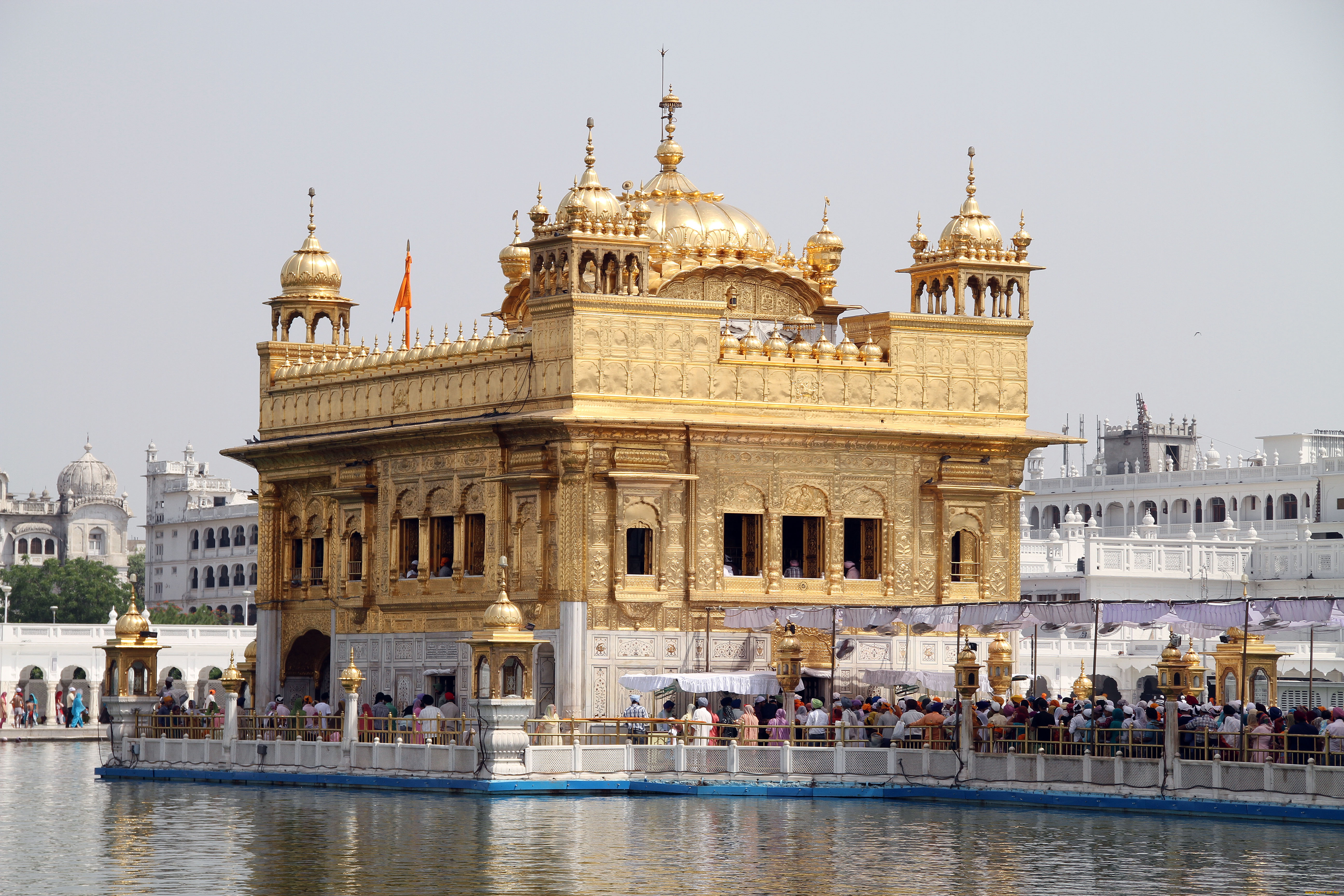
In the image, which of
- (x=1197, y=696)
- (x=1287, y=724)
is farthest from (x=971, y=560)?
(x=1287, y=724)

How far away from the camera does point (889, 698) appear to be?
3794 centimetres

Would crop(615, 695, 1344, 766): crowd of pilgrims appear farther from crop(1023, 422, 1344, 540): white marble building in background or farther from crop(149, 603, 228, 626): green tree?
crop(149, 603, 228, 626): green tree

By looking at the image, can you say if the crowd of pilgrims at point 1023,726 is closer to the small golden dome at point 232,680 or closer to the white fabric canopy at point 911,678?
the white fabric canopy at point 911,678

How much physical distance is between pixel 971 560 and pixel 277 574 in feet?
39.9

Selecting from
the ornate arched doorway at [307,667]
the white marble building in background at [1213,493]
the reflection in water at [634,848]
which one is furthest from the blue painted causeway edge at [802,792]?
the white marble building in background at [1213,493]

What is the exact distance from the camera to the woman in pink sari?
1085 inches

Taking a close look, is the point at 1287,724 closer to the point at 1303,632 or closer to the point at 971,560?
the point at 971,560

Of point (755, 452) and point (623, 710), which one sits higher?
point (755, 452)

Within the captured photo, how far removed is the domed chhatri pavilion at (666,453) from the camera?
35.8 m

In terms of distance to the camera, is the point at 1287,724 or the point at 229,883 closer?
the point at 229,883

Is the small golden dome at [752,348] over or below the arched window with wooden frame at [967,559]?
over

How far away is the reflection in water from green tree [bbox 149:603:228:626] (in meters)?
73.5

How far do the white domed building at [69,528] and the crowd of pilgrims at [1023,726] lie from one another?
376 ft

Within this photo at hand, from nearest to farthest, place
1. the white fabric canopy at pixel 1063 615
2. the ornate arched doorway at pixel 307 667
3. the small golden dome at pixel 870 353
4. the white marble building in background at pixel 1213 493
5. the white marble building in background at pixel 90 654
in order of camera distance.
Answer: the white fabric canopy at pixel 1063 615 < the small golden dome at pixel 870 353 < the ornate arched doorway at pixel 307 667 < the white marble building in background at pixel 90 654 < the white marble building in background at pixel 1213 493
